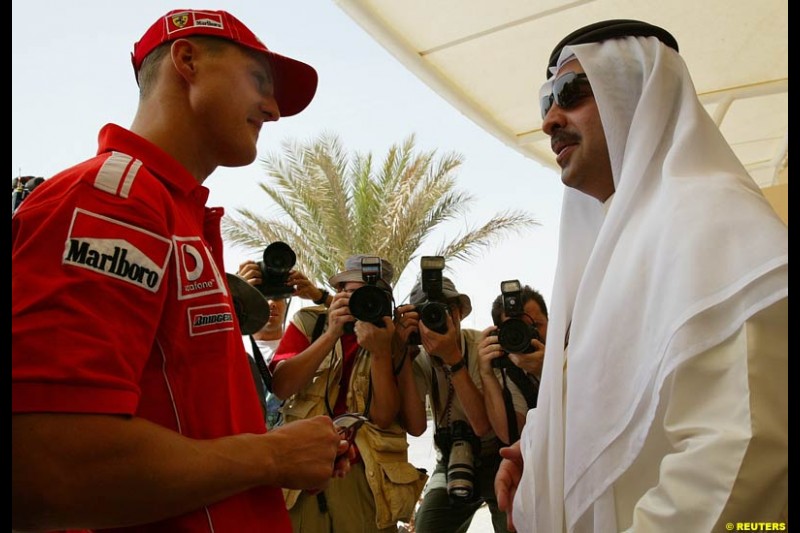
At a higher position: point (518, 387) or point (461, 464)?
point (518, 387)

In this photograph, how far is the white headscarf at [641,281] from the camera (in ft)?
4.07

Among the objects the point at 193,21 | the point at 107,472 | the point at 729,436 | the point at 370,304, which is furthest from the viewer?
the point at 370,304

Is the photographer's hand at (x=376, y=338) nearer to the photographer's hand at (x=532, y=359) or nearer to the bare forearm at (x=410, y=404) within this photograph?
the bare forearm at (x=410, y=404)

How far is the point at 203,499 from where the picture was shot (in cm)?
107

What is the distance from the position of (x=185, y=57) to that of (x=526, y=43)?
5.17 m

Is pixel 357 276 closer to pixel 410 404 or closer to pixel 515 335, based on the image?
pixel 410 404

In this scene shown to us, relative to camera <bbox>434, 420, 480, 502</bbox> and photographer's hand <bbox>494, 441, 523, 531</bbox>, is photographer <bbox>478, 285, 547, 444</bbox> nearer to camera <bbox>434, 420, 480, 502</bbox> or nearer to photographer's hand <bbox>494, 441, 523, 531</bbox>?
camera <bbox>434, 420, 480, 502</bbox>

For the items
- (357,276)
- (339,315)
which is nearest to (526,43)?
(357,276)

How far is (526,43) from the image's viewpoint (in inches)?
240

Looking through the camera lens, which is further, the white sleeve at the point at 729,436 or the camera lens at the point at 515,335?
the camera lens at the point at 515,335

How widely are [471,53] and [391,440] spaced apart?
4.41m

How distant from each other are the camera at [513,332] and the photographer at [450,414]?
0.22 m

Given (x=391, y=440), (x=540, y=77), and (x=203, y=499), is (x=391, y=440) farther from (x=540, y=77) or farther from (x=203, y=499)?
(x=540, y=77)

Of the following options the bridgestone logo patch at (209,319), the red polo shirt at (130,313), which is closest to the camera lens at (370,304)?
the red polo shirt at (130,313)
